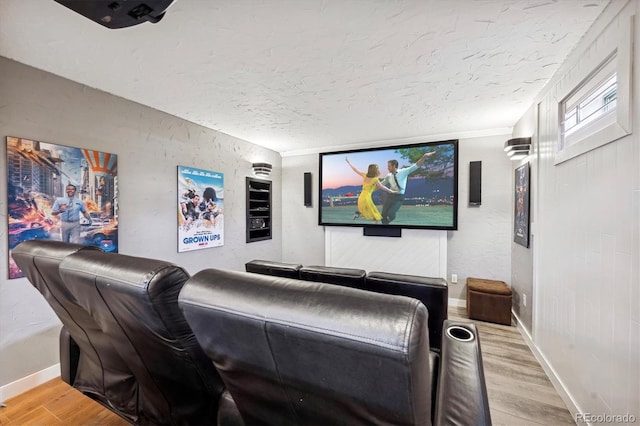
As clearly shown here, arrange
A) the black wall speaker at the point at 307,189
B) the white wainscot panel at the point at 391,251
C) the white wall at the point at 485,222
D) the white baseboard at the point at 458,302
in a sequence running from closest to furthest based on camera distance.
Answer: the white wall at the point at 485,222 < the white baseboard at the point at 458,302 < the white wainscot panel at the point at 391,251 < the black wall speaker at the point at 307,189

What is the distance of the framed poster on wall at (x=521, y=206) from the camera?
107 inches

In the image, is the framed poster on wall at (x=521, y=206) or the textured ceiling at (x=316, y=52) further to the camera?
the framed poster on wall at (x=521, y=206)

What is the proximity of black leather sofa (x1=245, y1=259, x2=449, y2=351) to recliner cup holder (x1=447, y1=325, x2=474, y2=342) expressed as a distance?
322 mm

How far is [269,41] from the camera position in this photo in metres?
1.69

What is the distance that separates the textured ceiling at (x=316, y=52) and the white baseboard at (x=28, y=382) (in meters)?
2.37

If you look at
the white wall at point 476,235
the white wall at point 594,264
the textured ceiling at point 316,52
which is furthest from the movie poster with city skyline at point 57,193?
the white wall at point 594,264

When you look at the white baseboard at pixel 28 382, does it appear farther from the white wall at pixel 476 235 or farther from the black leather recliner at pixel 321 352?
the white wall at pixel 476 235

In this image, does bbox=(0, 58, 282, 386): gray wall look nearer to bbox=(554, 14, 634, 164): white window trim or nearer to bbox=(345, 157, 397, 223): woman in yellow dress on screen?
bbox=(345, 157, 397, 223): woman in yellow dress on screen

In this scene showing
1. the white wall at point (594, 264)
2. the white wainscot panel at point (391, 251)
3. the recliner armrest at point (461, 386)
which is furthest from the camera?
the white wainscot panel at point (391, 251)

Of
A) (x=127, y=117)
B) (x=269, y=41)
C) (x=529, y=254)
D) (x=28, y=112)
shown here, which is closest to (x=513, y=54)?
(x=269, y=41)

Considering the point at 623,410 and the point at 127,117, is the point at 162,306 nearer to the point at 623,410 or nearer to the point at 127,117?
the point at 623,410

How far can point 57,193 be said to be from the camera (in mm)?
2070

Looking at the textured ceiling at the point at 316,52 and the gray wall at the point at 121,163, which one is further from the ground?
the textured ceiling at the point at 316,52

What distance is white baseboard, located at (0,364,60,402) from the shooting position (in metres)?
1.83
